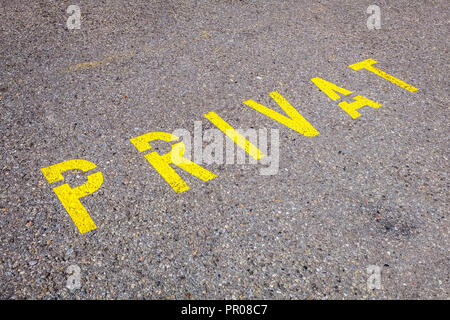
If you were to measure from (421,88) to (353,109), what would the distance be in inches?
41.6

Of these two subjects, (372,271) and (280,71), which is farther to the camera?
(280,71)

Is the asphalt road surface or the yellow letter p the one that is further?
the yellow letter p

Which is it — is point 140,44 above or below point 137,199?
above

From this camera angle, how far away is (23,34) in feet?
A: 19.4

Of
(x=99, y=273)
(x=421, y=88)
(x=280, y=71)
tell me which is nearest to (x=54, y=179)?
(x=99, y=273)

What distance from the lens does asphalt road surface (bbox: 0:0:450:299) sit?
3152 millimetres

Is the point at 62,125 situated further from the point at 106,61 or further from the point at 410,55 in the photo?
the point at 410,55

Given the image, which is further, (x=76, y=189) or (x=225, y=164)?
(x=225, y=164)

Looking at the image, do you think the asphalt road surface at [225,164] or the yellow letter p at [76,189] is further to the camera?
the yellow letter p at [76,189]

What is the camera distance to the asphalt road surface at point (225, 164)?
315cm

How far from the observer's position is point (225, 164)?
13.3 ft
